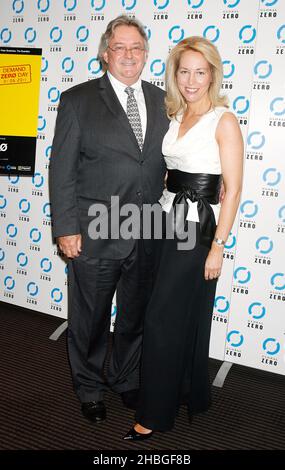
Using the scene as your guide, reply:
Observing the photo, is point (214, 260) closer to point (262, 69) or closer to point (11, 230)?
point (262, 69)

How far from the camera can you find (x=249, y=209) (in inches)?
110

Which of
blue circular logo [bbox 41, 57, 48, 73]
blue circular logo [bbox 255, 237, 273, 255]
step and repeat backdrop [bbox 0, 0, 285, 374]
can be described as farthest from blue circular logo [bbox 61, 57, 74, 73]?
blue circular logo [bbox 255, 237, 273, 255]

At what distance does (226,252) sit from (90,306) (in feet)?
3.39

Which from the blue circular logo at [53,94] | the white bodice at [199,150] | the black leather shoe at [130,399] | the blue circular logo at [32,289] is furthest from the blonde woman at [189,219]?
the blue circular logo at [32,289]

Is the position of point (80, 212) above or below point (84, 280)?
above

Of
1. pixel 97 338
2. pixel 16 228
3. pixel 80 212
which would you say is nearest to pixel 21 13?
pixel 16 228

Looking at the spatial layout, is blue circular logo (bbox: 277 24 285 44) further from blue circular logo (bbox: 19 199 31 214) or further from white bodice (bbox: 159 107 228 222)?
blue circular logo (bbox: 19 199 31 214)

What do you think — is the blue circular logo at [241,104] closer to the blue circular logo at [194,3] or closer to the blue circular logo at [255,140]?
the blue circular logo at [255,140]

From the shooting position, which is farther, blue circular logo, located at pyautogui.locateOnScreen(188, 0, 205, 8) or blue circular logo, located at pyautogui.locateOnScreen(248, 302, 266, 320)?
blue circular logo, located at pyautogui.locateOnScreen(248, 302, 266, 320)

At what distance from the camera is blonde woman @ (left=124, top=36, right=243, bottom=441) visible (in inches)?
78.8

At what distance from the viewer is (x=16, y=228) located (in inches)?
142

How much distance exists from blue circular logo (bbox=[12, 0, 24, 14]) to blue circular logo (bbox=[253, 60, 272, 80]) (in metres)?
1.81

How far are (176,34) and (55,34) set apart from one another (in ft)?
3.02
